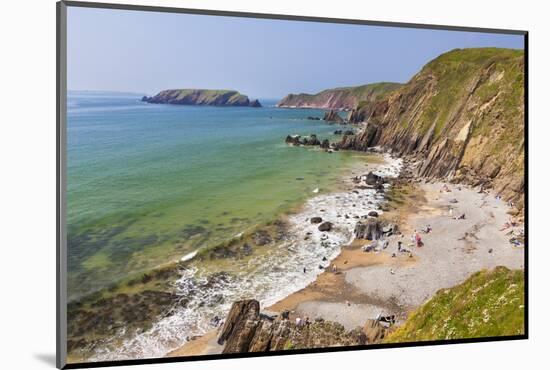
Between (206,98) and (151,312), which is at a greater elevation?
(206,98)

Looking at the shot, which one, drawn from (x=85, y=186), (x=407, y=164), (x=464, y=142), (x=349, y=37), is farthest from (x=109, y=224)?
(x=464, y=142)

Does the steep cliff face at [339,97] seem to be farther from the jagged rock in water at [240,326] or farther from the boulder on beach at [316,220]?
the jagged rock in water at [240,326]

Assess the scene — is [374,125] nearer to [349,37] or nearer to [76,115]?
[349,37]

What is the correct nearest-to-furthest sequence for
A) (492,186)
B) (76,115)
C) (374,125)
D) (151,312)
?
(76,115), (151,312), (492,186), (374,125)

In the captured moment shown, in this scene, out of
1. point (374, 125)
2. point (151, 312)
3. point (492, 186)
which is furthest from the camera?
point (374, 125)

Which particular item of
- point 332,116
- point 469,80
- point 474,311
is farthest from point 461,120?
point 474,311

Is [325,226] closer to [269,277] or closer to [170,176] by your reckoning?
[269,277]

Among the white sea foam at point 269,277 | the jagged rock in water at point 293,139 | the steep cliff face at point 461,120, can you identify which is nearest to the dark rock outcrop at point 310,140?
the jagged rock in water at point 293,139
